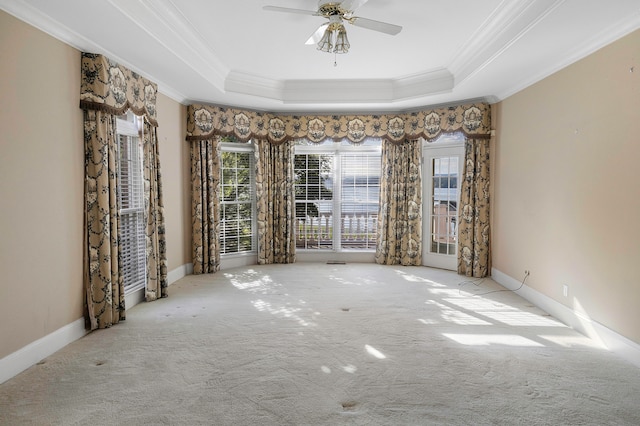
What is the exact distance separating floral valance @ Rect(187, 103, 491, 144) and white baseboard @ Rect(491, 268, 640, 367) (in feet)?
7.71

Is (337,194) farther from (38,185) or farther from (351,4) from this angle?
(38,185)

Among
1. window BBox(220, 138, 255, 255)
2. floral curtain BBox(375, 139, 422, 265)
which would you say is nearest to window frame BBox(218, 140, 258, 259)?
window BBox(220, 138, 255, 255)

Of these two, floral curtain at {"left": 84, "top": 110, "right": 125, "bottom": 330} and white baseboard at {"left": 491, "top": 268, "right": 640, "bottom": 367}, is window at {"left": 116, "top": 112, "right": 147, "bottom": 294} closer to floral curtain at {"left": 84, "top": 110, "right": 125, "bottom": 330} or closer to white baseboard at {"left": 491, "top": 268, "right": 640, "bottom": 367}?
floral curtain at {"left": 84, "top": 110, "right": 125, "bottom": 330}

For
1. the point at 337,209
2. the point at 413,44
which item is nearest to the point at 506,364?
the point at 413,44

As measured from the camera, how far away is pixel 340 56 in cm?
485

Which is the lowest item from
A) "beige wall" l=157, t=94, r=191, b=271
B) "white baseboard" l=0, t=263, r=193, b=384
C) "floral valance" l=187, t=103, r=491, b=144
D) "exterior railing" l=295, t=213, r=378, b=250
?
"white baseboard" l=0, t=263, r=193, b=384

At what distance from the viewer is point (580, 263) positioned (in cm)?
378

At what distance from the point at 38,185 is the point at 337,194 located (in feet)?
15.8

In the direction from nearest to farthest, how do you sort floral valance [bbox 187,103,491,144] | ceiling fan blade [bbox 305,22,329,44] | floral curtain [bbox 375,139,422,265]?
ceiling fan blade [bbox 305,22,329,44] → floral valance [bbox 187,103,491,144] → floral curtain [bbox 375,139,422,265]

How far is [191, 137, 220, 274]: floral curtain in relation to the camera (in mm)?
6082

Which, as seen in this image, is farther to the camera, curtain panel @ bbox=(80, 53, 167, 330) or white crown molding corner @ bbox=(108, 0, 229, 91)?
curtain panel @ bbox=(80, 53, 167, 330)

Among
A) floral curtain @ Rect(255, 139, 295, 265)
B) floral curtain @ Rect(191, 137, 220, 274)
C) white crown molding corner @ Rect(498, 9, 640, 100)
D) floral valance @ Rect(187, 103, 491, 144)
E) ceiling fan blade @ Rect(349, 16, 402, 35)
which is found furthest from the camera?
floral curtain @ Rect(255, 139, 295, 265)

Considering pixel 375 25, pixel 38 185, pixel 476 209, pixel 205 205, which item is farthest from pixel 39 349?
pixel 476 209

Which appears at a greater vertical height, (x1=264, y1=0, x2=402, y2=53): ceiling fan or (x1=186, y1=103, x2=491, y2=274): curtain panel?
(x1=264, y1=0, x2=402, y2=53): ceiling fan
